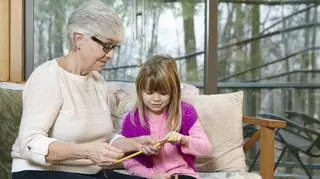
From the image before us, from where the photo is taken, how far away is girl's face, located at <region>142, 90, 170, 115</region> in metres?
1.92

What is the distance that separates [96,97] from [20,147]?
371 mm

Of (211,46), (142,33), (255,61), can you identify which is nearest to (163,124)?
(211,46)

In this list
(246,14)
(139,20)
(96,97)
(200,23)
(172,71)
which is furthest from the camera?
(246,14)

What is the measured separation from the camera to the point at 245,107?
396 cm

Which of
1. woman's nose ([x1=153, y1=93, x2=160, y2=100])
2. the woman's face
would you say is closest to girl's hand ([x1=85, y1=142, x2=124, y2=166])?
the woman's face

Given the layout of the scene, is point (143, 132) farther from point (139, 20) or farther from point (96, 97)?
point (139, 20)

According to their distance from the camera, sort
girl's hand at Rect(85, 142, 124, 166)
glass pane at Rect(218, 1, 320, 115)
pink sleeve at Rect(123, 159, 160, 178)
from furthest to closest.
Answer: glass pane at Rect(218, 1, 320, 115)
pink sleeve at Rect(123, 159, 160, 178)
girl's hand at Rect(85, 142, 124, 166)

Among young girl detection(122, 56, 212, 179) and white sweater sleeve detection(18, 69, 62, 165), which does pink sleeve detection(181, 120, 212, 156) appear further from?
white sweater sleeve detection(18, 69, 62, 165)

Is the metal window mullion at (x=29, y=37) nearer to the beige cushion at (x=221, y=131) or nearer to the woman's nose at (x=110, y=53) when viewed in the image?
the beige cushion at (x=221, y=131)

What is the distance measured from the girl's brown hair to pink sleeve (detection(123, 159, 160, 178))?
20 centimetres

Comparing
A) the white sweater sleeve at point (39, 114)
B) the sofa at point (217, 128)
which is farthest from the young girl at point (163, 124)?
the white sweater sleeve at point (39, 114)

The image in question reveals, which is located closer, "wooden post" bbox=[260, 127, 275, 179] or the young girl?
the young girl

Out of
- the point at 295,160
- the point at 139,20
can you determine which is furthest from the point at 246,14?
the point at 295,160

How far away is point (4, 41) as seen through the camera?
2857 millimetres
